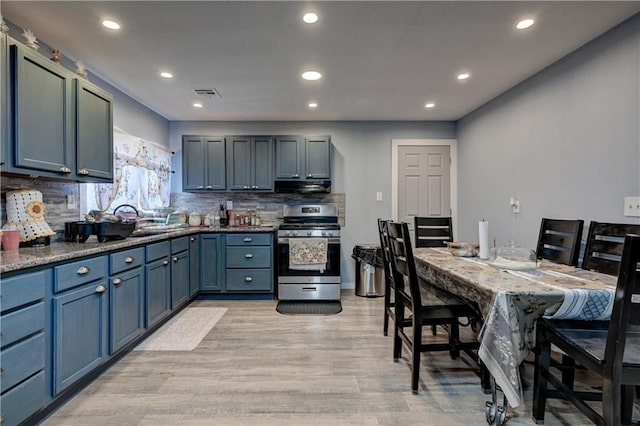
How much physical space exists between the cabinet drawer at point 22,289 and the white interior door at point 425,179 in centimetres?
381

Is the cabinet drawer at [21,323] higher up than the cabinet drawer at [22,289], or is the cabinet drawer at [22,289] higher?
the cabinet drawer at [22,289]

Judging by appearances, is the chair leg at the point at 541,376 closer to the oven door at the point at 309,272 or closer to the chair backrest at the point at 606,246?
the chair backrest at the point at 606,246

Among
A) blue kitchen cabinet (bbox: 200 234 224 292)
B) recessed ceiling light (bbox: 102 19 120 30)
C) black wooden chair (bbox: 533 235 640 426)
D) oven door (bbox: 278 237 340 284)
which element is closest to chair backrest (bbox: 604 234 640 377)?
black wooden chair (bbox: 533 235 640 426)

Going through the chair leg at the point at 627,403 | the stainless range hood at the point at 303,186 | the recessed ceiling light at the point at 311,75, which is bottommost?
the chair leg at the point at 627,403

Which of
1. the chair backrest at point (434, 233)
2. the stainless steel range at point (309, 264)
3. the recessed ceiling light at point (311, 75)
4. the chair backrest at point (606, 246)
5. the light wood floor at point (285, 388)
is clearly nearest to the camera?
the light wood floor at point (285, 388)

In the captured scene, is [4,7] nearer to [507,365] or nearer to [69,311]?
[69,311]

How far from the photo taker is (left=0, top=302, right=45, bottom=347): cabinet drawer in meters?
1.40

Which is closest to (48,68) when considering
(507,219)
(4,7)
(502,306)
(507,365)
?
(4,7)

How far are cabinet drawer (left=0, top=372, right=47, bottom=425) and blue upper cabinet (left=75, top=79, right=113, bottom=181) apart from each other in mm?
1354

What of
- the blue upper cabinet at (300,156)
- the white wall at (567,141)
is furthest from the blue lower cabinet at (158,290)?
the white wall at (567,141)

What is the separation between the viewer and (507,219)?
331cm

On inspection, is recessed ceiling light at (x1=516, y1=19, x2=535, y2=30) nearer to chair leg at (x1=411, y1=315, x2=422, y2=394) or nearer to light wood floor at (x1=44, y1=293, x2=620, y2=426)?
chair leg at (x1=411, y1=315, x2=422, y2=394)

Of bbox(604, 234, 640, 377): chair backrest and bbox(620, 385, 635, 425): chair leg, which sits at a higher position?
bbox(604, 234, 640, 377): chair backrest

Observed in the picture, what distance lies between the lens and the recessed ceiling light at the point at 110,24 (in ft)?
6.60
